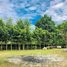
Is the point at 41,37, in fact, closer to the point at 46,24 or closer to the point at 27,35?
the point at 27,35

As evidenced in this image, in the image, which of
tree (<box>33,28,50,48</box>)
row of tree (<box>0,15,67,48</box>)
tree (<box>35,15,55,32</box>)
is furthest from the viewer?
tree (<box>35,15,55,32</box>)

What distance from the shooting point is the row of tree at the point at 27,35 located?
60844mm

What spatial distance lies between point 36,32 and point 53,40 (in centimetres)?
821

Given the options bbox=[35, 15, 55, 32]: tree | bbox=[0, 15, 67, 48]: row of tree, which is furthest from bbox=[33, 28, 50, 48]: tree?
bbox=[35, 15, 55, 32]: tree

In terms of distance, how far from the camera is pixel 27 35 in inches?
2512

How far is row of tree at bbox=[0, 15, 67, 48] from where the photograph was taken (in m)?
60.8

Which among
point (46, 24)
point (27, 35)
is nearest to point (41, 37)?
point (27, 35)

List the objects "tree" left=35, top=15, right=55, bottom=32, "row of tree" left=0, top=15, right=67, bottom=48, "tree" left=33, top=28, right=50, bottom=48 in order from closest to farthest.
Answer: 1. "row of tree" left=0, top=15, right=67, bottom=48
2. "tree" left=33, top=28, right=50, bottom=48
3. "tree" left=35, top=15, right=55, bottom=32

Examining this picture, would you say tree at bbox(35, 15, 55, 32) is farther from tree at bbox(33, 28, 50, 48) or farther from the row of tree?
tree at bbox(33, 28, 50, 48)

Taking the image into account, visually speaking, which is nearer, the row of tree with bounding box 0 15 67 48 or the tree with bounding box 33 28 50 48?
the row of tree with bounding box 0 15 67 48

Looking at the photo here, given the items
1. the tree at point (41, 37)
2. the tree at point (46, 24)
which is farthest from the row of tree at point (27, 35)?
the tree at point (46, 24)

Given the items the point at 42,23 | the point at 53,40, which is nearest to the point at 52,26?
the point at 42,23

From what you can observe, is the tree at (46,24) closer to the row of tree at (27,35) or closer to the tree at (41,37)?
the row of tree at (27,35)

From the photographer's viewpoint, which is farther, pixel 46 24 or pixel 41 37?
pixel 46 24
